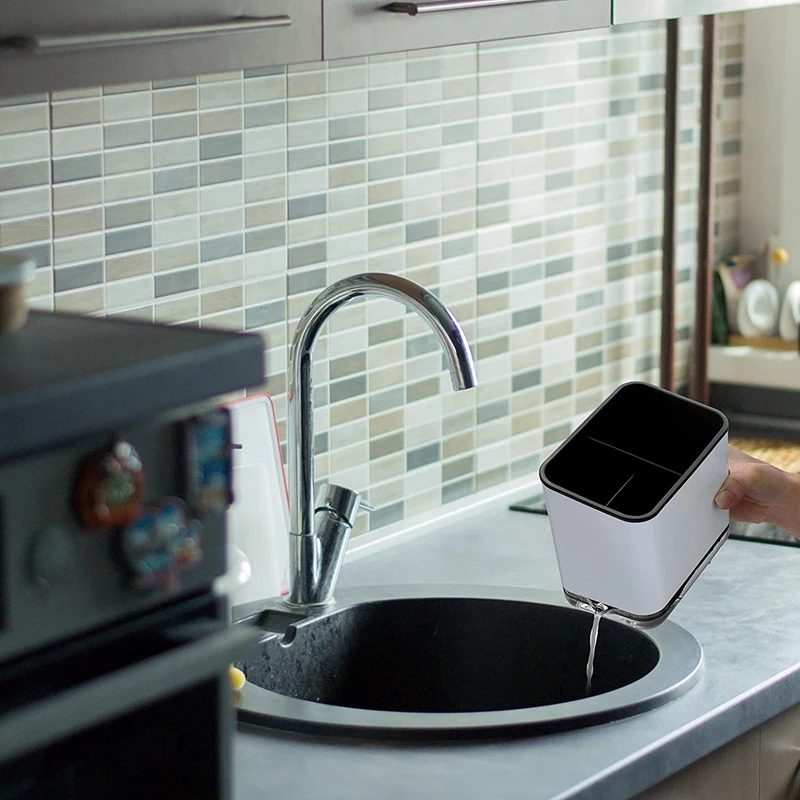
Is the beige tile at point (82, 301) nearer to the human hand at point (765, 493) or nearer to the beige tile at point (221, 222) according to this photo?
the beige tile at point (221, 222)

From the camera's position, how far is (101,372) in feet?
3.03

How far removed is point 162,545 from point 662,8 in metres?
1.17

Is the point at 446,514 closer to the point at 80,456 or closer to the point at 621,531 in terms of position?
the point at 621,531

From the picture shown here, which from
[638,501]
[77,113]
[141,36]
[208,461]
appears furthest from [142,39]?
[638,501]

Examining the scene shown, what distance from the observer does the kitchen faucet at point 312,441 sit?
170 centimetres

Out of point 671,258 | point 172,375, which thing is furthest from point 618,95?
point 172,375

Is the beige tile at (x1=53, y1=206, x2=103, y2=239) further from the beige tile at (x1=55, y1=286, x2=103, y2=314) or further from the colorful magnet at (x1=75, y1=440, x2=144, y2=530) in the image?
the colorful magnet at (x1=75, y1=440, x2=144, y2=530)

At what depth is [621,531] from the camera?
1.64 meters

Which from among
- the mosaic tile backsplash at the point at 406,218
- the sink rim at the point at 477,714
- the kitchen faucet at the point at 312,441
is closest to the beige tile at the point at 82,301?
the mosaic tile backsplash at the point at 406,218

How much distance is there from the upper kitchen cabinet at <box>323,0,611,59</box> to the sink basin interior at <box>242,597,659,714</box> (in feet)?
2.30

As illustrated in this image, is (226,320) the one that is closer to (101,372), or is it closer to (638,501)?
(638,501)

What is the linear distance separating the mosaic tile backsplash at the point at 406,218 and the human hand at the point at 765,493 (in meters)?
0.48

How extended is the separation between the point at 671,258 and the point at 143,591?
1.86 m

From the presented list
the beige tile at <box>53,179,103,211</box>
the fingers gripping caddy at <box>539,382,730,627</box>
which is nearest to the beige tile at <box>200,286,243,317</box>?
the beige tile at <box>53,179,103,211</box>
